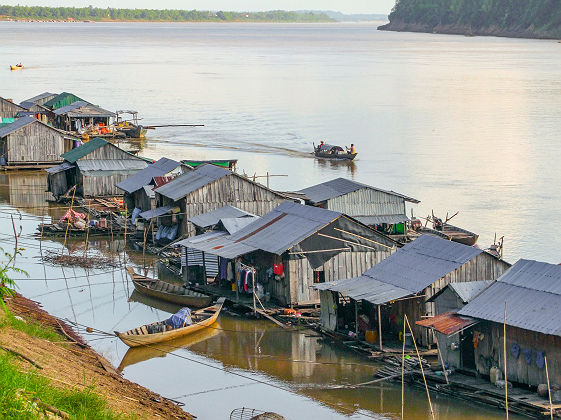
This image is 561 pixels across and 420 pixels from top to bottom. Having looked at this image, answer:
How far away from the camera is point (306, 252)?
83.8 feet

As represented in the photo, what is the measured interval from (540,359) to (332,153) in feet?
134

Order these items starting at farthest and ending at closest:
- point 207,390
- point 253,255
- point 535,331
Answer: point 253,255, point 207,390, point 535,331

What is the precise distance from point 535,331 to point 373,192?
16143mm

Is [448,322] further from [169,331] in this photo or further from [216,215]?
[216,215]

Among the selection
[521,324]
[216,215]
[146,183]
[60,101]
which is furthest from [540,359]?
[60,101]

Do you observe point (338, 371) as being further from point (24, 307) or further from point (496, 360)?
point (24, 307)

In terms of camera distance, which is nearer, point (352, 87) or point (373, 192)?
point (373, 192)

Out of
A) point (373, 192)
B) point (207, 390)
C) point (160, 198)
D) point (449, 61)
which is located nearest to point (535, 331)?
point (207, 390)

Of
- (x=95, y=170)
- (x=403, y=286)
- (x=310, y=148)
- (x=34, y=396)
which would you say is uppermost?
(x=34, y=396)

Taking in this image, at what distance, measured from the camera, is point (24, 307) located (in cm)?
2447

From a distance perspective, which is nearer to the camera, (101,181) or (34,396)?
(34,396)

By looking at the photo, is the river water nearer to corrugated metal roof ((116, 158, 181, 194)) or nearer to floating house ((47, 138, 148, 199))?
floating house ((47, 138, 148, 199))

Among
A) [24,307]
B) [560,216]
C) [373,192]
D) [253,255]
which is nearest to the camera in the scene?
[24,307]

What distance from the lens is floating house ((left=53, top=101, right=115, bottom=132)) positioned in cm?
6481
